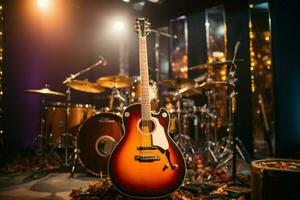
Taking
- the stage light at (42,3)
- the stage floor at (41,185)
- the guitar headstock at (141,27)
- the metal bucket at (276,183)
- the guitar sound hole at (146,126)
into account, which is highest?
the stage light at (42,3)

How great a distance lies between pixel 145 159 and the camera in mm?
2924

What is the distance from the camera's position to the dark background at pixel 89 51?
5.85 m

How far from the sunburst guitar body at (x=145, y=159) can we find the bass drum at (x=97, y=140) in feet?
5.20

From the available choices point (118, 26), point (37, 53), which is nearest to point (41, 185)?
point (37, 53)

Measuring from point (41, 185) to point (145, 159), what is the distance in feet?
6.26

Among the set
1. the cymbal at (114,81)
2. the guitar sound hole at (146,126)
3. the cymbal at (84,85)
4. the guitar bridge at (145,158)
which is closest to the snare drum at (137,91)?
the cymbal at (114,81)

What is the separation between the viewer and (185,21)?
8.26 m

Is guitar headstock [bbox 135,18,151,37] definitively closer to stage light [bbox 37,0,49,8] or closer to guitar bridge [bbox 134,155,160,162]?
guitar bridge [bbox 134,155,160,162]

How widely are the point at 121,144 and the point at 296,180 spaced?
1.67 metres

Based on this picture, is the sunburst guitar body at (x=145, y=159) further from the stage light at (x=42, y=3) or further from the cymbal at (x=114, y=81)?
the stage light at (x=42, y=3)

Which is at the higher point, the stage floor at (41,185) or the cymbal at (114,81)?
the cymbal at (114,81)

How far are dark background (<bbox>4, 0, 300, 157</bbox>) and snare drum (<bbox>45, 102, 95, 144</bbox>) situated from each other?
1.26 m

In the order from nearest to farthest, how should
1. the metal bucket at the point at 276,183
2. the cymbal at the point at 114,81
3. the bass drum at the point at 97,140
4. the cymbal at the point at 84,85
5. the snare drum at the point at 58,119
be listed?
the metal bucket at the point at 276,183
the bass drum at the point at 97,140
the cymbal at the point at 114,81
the cymbal at the point at 84,85
the snare drum at the point at 58,119

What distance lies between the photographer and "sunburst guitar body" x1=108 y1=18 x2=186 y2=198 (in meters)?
2.90
